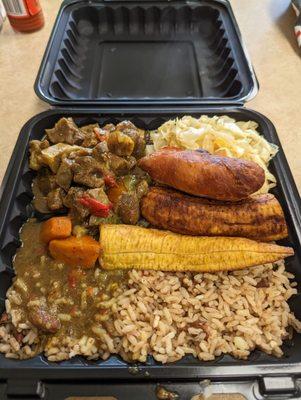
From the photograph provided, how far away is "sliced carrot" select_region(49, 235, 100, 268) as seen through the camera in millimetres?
1683

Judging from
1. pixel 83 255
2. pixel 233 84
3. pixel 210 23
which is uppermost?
pixel 210 23

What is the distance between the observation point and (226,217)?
5.45 ft

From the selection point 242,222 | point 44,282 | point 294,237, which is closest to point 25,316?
point 44,282

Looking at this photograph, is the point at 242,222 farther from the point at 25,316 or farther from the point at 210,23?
the point at 210,23

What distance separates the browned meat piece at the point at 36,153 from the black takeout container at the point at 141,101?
0.05m

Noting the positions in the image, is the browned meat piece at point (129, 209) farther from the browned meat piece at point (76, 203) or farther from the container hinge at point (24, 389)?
the container hinge at point (24, 389)

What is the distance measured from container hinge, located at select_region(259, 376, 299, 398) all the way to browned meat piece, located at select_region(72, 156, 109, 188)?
1163mm

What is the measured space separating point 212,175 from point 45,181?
3.17ft

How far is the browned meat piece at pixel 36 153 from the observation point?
1.99 metres

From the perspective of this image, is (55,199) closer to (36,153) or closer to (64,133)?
(36,153)

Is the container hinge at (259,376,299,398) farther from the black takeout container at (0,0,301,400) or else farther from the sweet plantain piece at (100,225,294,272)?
the sweet plantain piece at (100,225,294,272)

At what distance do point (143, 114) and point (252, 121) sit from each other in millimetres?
697

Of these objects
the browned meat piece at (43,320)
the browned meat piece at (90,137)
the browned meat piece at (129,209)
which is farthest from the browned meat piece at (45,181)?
the browned meat piece at (43,320)

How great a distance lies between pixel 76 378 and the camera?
1346mm
